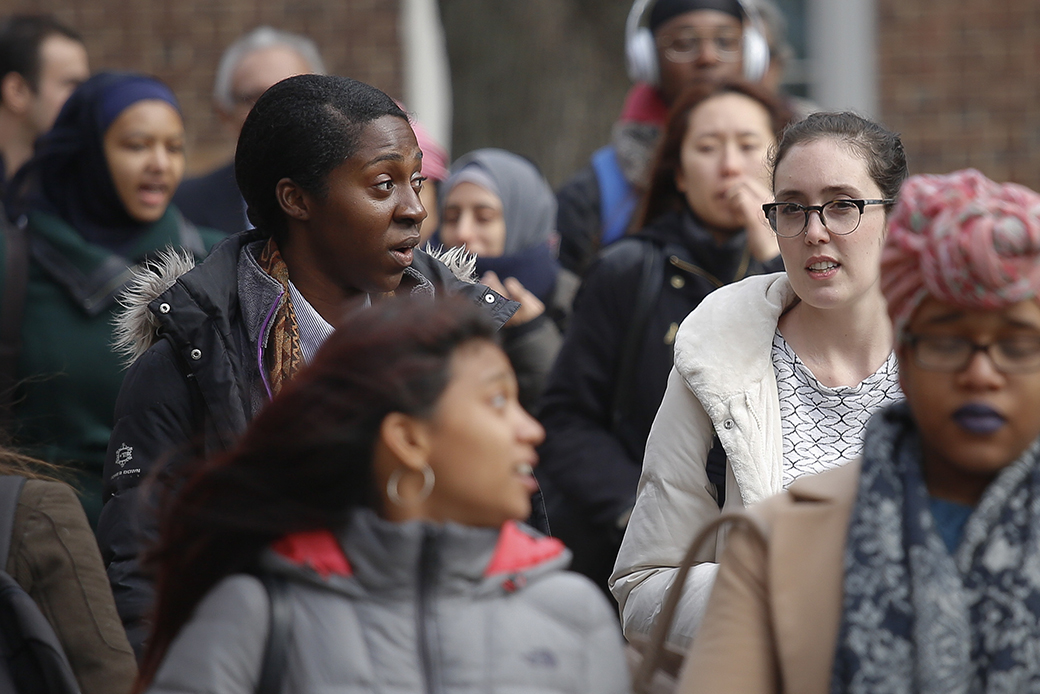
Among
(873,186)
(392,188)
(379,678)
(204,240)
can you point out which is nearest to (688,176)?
(873,186)

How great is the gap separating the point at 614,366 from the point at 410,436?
1942 millimetres

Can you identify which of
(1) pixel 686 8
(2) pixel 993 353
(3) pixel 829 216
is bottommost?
(2) pixel 993 353

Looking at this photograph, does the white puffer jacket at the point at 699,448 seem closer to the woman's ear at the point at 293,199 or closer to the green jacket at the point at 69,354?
the woman's ear at the point at 293,199

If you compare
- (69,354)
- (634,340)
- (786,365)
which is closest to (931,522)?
(786,365)

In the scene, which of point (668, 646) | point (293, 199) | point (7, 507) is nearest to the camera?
point (668, 646)

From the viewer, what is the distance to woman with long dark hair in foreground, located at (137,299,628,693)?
207 cm

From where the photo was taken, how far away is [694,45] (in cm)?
521

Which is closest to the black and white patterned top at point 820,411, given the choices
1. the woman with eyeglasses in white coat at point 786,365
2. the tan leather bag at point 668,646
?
the woman with eyeglasses in white coat at point 786,365

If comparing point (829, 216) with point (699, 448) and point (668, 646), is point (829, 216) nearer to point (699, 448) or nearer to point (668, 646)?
point (699, 448)

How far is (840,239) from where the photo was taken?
10.1ft

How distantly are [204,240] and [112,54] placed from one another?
441 cm

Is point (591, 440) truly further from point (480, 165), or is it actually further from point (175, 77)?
point (175, 77)

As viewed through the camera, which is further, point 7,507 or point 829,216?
point 829,216

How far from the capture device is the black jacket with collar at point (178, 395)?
283 cm
